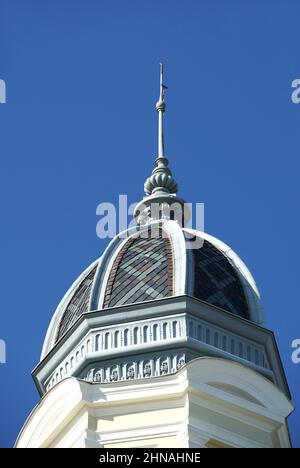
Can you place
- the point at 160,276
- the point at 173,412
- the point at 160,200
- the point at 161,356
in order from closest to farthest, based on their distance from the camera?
1. the point at 173,412
2. the point at 161,356
3. the point at 160,276
4. the point at 160,200

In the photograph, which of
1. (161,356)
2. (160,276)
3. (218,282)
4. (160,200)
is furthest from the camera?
(160,200)

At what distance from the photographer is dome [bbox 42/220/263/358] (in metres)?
30.3

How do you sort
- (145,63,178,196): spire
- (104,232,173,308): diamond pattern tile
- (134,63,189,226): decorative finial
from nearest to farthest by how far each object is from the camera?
(104,232,173,308): diamond pattern tile → (134,63,189,226): decorative finial → (145,63,178,196): spire

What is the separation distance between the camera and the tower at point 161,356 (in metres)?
28.1

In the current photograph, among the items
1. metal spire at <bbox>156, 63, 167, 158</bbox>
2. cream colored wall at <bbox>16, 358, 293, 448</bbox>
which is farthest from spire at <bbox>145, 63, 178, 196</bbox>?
cream colored wall at <bbox>16, 358, 293, 448</bbox>

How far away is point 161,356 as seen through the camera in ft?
94.9

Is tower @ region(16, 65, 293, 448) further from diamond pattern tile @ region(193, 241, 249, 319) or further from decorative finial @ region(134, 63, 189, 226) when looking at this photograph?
decorative finial @ region(134, 63, 189, 226)

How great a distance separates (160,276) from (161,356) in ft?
6.72

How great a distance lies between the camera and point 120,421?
28.1 metres

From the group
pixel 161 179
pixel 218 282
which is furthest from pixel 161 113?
pixel 218 282

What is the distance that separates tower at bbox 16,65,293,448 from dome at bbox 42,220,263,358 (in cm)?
2

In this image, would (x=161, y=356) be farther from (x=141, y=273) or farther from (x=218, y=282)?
(x=218, y=282)

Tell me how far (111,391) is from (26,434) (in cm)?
182
